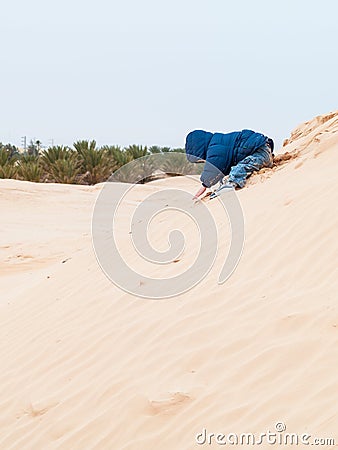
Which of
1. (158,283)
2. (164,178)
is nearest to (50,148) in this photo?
(164,178)

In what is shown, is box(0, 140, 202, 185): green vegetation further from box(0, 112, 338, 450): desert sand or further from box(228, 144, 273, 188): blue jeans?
box(0, 112, 338, 450): desert sand

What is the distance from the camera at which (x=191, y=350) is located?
3.95 m

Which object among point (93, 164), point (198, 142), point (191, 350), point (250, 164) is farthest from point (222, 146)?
point (93, 164)

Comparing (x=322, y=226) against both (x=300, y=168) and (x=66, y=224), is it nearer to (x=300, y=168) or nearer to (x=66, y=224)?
(x=300, y=168)

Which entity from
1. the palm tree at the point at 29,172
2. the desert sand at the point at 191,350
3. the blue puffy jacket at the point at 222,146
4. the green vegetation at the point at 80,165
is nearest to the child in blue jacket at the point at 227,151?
the blue puffy jacket at the point at 222,146

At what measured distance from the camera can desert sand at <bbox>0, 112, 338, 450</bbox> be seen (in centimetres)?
331

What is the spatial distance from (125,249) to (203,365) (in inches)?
130

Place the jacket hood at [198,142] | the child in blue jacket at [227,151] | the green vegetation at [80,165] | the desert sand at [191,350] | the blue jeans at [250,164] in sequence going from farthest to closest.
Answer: the green vegetation at [80,165], the jacket hood at [198,142], the child in blue jacket at [227,151], the blue jeans at [250,164], the desert sand at [191,350]

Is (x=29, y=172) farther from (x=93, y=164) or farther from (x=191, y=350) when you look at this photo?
(x=191, y=350)

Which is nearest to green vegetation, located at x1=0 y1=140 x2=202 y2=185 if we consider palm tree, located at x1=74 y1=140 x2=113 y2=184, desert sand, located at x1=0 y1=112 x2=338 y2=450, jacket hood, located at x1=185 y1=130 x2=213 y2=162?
palm tree, located at x1=74 y1=140 x2=113 y2=184

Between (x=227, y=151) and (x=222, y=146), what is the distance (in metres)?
0.11

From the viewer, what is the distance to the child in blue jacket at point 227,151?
9.27 metres

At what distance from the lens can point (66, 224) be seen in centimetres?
1459

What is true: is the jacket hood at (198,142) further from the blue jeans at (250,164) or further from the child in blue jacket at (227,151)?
the blue jeans at (250,164)
